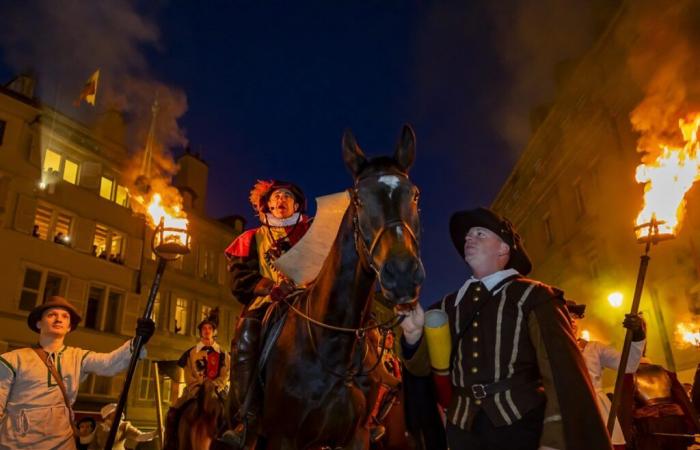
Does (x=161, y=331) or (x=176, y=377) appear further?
(x=161, y=331)

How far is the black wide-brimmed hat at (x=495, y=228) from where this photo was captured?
3.18 meters

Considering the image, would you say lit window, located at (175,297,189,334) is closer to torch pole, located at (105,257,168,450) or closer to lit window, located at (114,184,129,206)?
lit window, located at (114,184,129,206)

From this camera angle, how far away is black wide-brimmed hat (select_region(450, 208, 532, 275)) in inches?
125

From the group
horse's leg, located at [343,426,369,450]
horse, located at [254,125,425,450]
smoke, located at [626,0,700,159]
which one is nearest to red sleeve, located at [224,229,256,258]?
horse, located at [254,125,425,450]

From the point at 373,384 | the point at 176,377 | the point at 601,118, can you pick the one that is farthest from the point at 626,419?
the point at 601,118

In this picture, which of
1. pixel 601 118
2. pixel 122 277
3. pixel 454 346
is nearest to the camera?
pixel 454 346

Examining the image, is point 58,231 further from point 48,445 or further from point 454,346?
point 454,346

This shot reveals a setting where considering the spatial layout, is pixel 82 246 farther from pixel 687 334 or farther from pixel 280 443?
pixel 687 334

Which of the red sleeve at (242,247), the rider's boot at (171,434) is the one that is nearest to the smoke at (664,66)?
the red sleeve at (242,247)

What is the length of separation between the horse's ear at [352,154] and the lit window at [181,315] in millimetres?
26368

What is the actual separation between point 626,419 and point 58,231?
78.8ft

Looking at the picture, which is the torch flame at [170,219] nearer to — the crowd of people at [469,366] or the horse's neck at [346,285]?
the crowd of people at [469,366]

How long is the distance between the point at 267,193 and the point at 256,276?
1114 mm

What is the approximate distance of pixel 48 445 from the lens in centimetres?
504
